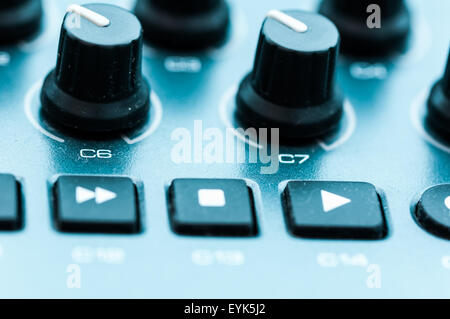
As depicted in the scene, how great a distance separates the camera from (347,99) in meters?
0.78

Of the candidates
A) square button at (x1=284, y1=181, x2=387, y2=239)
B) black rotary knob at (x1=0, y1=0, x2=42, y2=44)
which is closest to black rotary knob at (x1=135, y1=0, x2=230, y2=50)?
black rotary knob at (x1=0, y1=0, x2=42, y2=44)

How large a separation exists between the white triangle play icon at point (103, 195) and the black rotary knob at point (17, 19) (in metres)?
0.20

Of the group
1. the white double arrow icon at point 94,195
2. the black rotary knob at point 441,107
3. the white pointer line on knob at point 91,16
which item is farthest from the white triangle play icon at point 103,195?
the black rotary knob at point 441,107

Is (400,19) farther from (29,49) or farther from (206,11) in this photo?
(29,49)

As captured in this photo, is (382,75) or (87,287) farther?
(382,75)

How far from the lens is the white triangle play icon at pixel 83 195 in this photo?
0.63 meters

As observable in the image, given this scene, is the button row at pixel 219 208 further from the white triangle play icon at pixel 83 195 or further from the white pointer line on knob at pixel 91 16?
the white pointer line on knob at pixel 91 16

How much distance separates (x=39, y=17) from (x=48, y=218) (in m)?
0.23

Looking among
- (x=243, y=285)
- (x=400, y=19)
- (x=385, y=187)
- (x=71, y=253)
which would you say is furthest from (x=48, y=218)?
(x=400, y=19)

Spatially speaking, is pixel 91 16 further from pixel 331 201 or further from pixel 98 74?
pixel 331 201

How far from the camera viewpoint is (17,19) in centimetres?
78

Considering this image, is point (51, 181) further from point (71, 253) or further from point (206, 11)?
point (206, 11)

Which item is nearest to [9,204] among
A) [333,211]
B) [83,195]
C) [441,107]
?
[83,195]

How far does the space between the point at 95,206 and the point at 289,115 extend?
166 mm
